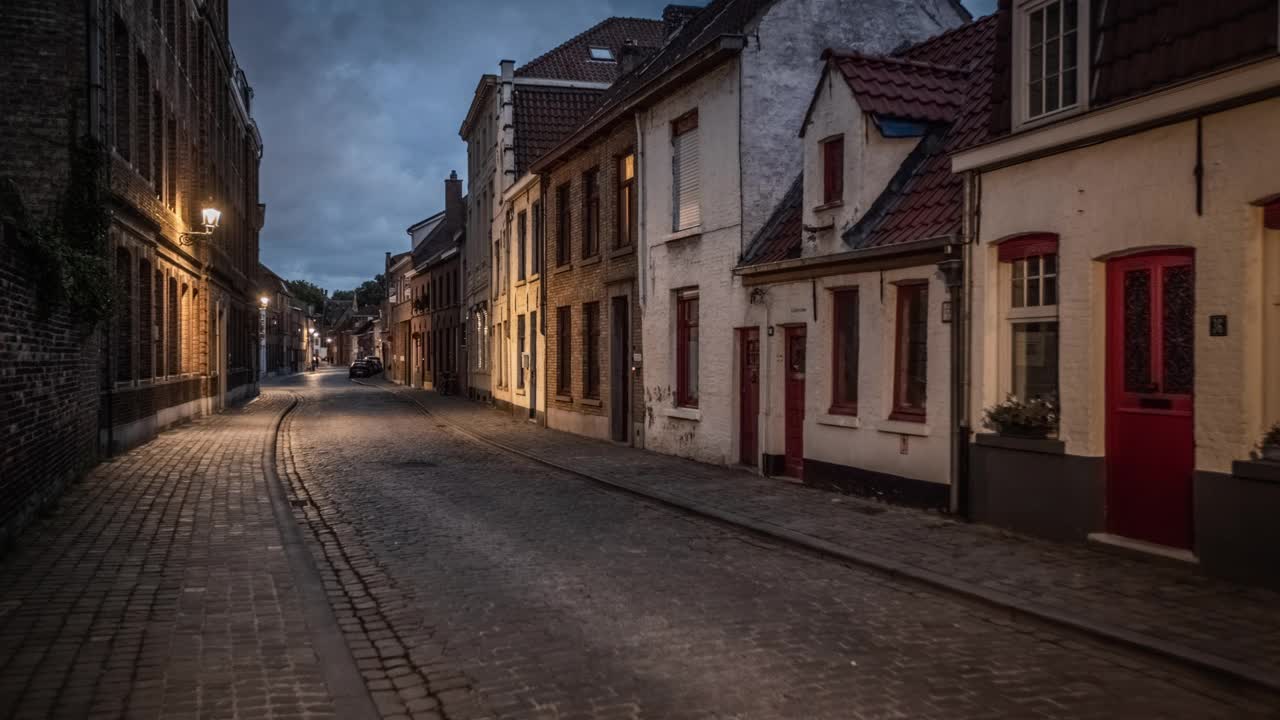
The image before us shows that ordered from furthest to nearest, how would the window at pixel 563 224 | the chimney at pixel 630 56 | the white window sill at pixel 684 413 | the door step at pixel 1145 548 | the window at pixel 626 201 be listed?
1. the chimney at pixel 630 56
2. the window at pixel 563 224
3. the window at pixel 626 201
4. the white window sill at pixel 684 413
5. the door step at pixel 1145 548

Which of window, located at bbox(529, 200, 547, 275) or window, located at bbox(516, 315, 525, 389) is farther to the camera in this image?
window, located at bbox(516, 315, 525, 389)

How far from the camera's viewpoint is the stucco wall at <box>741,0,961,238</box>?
50.0 ft

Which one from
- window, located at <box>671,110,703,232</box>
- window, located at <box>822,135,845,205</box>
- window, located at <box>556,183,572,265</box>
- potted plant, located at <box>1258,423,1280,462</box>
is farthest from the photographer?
window, located at <box>556,183,572,265</box>

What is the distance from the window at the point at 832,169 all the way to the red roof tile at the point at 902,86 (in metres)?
0.84

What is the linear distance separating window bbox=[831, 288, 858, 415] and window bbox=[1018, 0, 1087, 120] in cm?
373

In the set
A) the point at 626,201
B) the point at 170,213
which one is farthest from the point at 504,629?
the point at 170,213

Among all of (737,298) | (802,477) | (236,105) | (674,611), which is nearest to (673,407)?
(737,298)

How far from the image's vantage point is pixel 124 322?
17.5 metres

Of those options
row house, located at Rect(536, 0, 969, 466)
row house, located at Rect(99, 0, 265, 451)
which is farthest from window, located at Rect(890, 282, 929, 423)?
row house, located at Rect(99, 0, 265, 451)

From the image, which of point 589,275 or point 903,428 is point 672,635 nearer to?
point 903,428

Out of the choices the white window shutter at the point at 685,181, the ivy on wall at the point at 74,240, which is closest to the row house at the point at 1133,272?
the white window shutter at the point at 685,181

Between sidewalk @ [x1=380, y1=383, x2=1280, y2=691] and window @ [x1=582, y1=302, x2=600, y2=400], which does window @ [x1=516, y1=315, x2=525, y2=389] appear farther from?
sidewalk @ [x1=380, y1=383, x2=1280, y2=691]

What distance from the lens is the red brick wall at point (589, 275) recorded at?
19.7m

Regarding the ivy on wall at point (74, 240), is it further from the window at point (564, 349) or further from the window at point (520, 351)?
the window at point (520, 351)
